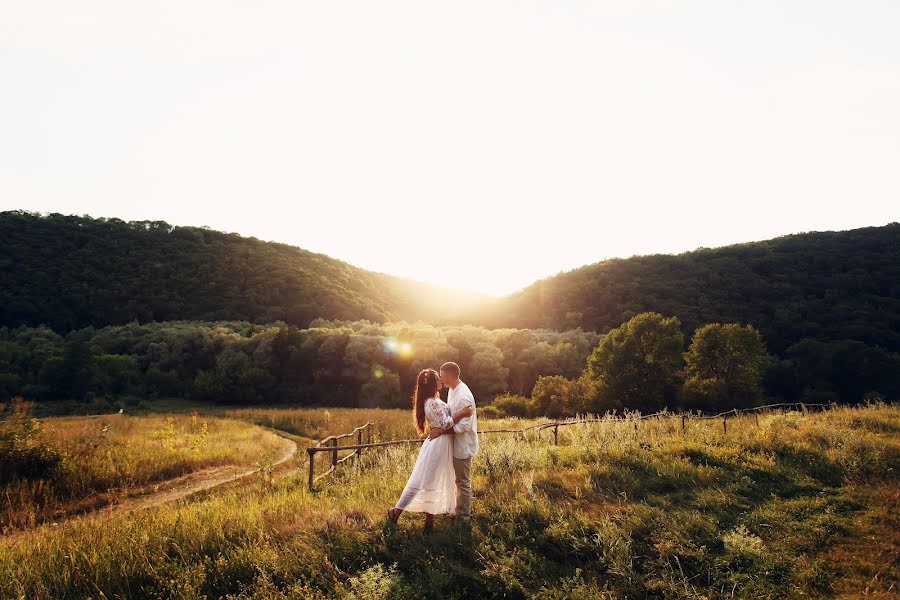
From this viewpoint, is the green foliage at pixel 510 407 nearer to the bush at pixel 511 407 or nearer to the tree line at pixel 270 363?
the bush at pixel 511 407

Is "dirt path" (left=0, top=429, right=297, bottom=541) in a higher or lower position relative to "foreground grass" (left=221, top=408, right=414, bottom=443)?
higher

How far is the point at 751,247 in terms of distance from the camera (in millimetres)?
86812

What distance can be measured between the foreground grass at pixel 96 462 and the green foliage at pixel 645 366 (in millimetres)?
24012

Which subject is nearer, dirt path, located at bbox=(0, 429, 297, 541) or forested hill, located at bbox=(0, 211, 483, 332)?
dirt path, located at bbox=(0, 429, 297, 541)

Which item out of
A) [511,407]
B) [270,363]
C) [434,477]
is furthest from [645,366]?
[270,363]

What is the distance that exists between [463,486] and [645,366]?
31924 mm

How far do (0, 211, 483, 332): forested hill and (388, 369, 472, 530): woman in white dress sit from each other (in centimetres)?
7293

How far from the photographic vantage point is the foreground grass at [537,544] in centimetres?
568

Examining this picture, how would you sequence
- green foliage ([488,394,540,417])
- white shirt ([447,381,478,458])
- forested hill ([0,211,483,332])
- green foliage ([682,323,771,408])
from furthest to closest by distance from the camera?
1. forested hill ([0,211,483,332])
2. green foliage ([488,394,540,417])
3. green foliage ([682,323,771,408])
4. white shirt ([447,381,478,458])

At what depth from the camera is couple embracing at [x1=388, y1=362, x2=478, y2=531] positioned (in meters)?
7.12

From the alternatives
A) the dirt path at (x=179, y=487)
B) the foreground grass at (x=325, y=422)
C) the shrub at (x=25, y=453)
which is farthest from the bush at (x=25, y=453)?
the foreground grass at (x=325, y=422)

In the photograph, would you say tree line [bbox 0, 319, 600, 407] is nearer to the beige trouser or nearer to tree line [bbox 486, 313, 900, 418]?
tree line [bbox 486, 313, 900, 418]

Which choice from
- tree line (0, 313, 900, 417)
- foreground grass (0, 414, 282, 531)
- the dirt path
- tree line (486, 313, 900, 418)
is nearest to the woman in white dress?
foreground grass (0, 414, 282, 531)

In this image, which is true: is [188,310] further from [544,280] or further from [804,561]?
[804,561]
